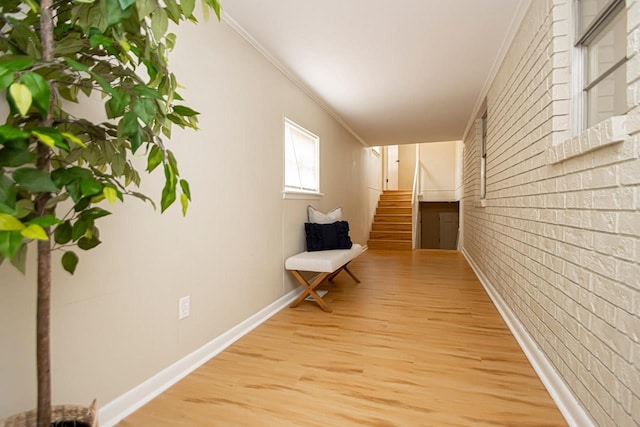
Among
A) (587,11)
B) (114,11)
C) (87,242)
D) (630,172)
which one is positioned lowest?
(87,242)

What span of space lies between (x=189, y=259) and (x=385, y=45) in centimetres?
234

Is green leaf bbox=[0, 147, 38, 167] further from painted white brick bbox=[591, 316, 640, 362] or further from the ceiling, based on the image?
the ceiling

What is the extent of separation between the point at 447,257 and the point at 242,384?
Result: 525cm

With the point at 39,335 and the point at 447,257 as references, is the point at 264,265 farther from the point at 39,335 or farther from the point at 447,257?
the point at 447,257

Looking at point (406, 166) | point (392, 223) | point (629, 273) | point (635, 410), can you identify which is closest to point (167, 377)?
point (635, 410)

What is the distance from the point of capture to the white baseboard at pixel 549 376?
144cm

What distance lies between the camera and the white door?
1009 cm

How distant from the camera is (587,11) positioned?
1.60 metres

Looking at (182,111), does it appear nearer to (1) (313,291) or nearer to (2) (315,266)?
(2) (315,266)

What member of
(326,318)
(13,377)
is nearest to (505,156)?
(326,318)

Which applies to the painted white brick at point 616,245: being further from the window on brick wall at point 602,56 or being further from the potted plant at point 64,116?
the potted plant at point 64,116

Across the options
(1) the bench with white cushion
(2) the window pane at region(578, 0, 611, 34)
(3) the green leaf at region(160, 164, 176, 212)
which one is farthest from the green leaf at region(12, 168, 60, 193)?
(1) the bench with white cushion

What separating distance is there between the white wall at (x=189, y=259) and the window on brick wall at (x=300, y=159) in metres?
0.23

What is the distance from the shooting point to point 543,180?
1.92 meters
